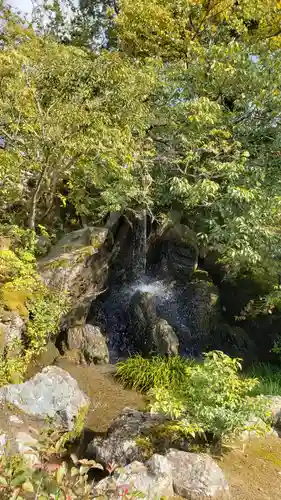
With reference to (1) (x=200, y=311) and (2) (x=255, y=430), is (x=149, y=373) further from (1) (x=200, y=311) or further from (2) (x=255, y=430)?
(1) (x=200, y=311)

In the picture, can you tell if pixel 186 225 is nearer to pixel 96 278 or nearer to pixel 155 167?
pixel 155 167

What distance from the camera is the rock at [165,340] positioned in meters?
9.87

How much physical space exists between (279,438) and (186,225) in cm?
828

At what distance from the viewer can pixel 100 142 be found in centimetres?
763

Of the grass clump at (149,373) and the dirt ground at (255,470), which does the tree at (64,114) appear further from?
the dirt ground at (255,470)

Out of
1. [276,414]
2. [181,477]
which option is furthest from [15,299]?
[276,414]

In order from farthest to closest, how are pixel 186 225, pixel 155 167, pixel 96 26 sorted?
pixel 96 26, pixel 186 225, pixel 155 167

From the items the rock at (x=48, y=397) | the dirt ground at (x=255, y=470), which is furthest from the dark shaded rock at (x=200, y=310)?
the dirt ground at (x=255, y=470)

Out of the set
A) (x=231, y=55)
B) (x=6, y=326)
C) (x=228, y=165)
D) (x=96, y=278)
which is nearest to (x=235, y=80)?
(x=231, y=55)

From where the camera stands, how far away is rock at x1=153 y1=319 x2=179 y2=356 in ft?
32.4

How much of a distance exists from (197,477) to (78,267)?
18.9ft

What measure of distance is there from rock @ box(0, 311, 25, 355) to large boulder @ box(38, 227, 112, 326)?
1.44 meters

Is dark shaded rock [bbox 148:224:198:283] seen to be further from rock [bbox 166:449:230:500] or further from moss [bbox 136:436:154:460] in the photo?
rock [bbox 166:449:230:500]

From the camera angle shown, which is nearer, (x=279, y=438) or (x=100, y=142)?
(x=279, y=438)
